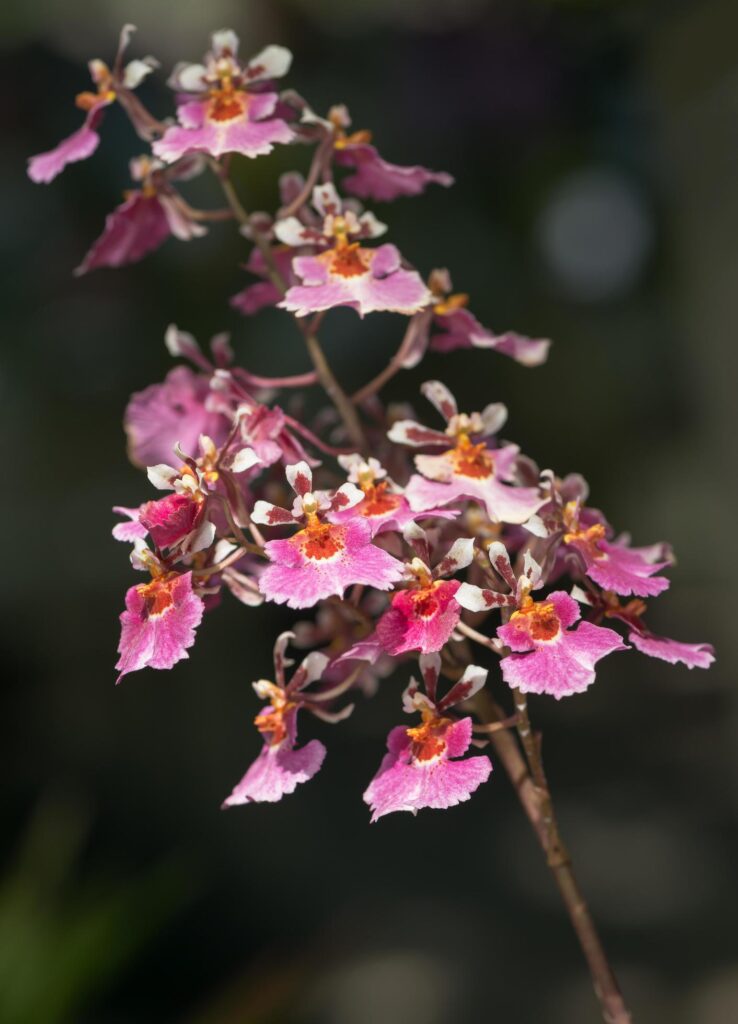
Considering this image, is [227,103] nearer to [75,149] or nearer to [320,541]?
[75,149]

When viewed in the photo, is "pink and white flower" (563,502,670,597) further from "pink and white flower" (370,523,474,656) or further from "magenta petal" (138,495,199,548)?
"magenta petal" (138,495,199,548)

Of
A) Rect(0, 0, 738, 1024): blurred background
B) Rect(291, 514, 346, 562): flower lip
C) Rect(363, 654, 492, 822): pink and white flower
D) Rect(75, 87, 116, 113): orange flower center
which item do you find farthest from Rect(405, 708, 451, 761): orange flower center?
Rect(0, 0, 738, 1024): blurred background

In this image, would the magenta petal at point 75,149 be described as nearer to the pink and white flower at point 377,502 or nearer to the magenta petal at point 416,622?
the pink and white flower at point 377,502

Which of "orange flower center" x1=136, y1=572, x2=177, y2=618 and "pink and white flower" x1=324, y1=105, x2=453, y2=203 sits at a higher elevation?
"pink and white flower" x1=324, y1=105, x2=453, y2=203

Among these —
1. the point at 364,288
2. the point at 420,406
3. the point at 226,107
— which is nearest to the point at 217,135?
the point at 226,107

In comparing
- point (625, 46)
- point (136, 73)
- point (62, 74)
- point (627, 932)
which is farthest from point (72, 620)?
point (136, 73)

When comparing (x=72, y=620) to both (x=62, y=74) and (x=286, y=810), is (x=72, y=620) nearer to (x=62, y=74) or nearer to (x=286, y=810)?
(x=286, y=810)
